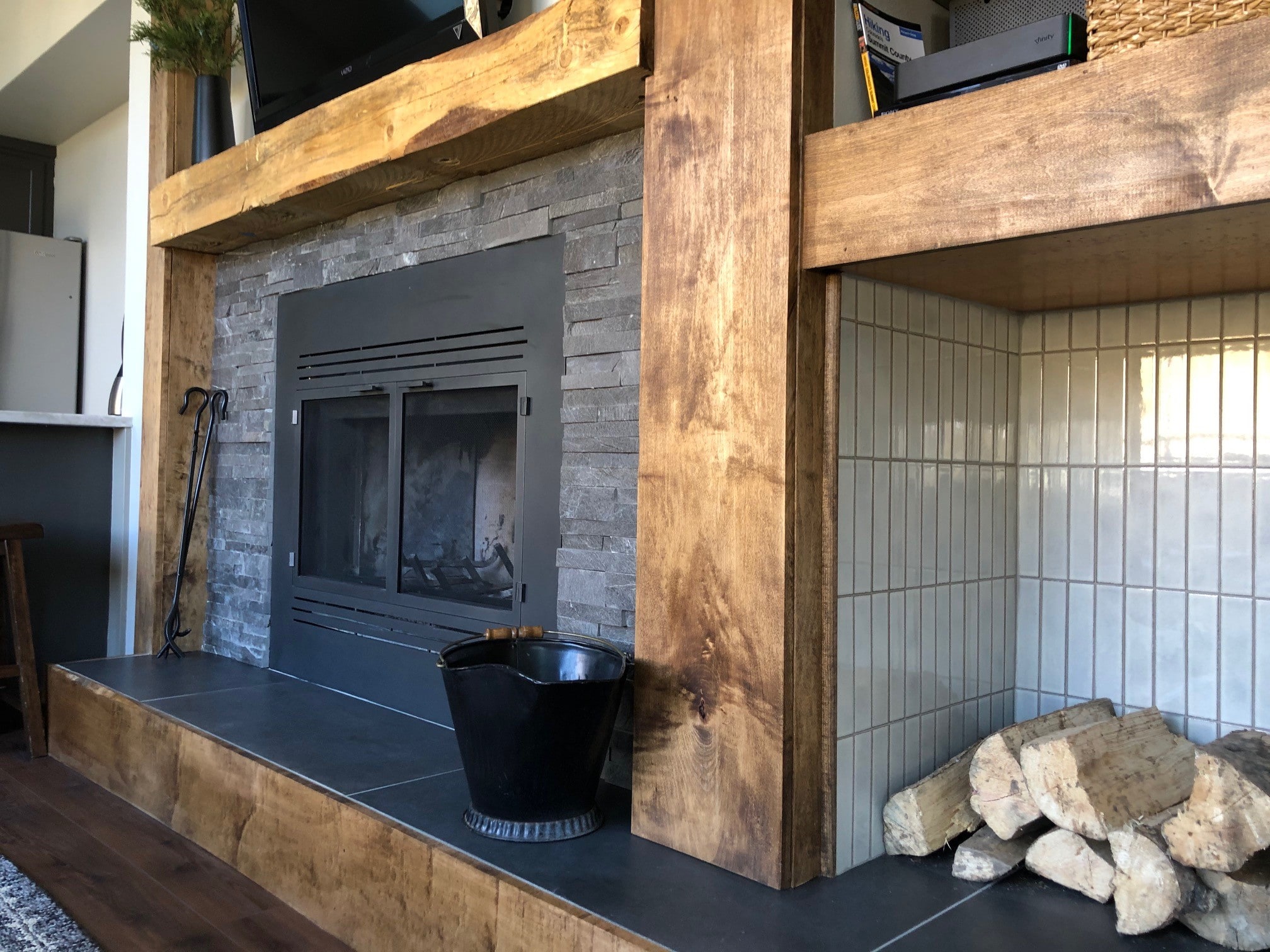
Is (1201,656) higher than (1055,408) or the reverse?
the reverse

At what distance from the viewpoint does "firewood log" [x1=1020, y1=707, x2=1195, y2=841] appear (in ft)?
4.83

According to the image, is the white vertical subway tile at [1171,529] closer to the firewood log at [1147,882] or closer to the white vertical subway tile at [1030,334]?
the white vertical subway tile at [1030,334]

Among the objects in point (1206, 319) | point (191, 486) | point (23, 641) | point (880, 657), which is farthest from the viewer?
point (191, 486)

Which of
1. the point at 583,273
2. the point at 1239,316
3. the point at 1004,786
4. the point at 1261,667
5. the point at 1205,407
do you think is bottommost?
the point at 1004,786

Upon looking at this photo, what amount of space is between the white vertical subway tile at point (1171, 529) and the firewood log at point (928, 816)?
1.77 feet

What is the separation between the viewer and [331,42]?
267 cm

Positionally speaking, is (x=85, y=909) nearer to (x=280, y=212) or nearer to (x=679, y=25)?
(x=280, y=212)

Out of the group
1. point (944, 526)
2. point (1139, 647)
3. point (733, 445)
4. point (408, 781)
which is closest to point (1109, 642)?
point (1139, 647)

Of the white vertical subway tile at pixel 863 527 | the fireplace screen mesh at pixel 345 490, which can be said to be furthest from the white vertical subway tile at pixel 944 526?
the fireplace screen mesh at pixel 345 490

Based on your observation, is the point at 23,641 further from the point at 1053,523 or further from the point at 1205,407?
the point at 1205,407

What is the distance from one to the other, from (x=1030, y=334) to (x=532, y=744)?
1.26m

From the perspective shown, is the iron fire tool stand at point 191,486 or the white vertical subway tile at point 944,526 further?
the iron fire tool stand at point 191,486

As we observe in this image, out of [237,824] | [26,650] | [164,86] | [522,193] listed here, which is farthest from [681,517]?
[164,86]

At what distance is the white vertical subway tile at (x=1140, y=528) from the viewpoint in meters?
1.85
